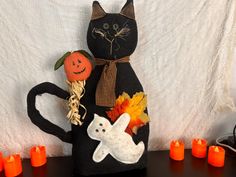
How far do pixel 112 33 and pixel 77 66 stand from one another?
107 millimetres

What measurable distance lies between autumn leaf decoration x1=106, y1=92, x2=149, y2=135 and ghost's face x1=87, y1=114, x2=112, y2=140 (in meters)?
0.02

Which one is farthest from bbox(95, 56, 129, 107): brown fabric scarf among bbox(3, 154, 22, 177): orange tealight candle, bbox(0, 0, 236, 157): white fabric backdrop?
bbox(3, 154, 22, 177): orange tealight candle

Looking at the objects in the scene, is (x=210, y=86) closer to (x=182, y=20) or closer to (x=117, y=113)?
(x=182, y=20)

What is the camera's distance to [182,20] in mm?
748

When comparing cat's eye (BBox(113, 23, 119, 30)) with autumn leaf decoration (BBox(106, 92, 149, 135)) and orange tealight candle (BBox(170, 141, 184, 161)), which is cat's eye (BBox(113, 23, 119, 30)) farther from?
orange tealight candle (BBox(170, 141, 184, 161))

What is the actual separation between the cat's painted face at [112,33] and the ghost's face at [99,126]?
A: 14 cm

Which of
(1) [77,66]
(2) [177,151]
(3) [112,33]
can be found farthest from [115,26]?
(2) [177,151]

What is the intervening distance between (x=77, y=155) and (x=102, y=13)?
33 cm

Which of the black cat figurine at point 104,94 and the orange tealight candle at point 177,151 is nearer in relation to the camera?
the black cat figurine at point 104,94

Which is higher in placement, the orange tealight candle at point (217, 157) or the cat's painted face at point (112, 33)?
the cat's painted face at point (112, 33)

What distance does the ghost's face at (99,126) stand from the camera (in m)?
0.63

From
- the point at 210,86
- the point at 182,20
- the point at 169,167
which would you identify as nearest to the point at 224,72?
the point at 210,86

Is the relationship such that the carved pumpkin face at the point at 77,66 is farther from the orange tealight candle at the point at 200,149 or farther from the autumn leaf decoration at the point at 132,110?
the orange tealight candle at the point at 200,149

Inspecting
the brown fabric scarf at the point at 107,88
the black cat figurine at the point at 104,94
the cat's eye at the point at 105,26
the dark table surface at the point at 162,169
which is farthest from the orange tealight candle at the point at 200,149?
the cat's eye at the point at 105,26
